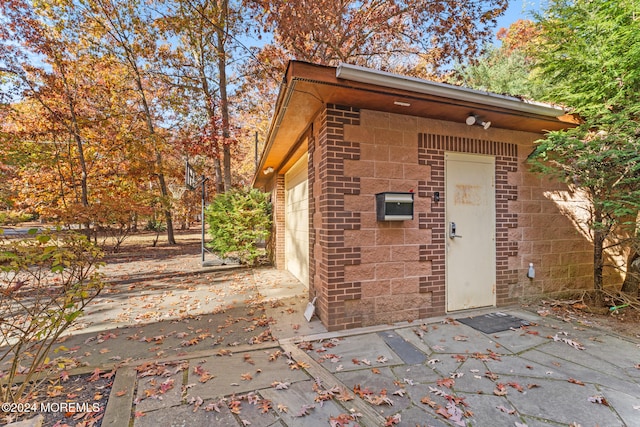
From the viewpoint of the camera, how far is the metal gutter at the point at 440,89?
9.28 ft

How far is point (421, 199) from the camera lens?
3738 mm

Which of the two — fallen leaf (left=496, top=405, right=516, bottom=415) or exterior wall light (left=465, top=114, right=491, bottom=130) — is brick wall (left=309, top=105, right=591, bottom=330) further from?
fallen leaf (left=496, top=405, right=516, bottom=415)

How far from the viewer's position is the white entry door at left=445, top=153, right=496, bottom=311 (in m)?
Answer: 3.91

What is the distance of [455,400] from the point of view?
208 centimetres

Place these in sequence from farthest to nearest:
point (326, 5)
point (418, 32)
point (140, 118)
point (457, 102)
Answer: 1. point (140, 118)
2. point (418, 32)
3. point (326, 5)
4. point (457, 102)

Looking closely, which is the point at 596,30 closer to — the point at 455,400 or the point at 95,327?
the point at 455,400

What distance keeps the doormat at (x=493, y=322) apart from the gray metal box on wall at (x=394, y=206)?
157 cm

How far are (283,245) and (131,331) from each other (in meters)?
4.49

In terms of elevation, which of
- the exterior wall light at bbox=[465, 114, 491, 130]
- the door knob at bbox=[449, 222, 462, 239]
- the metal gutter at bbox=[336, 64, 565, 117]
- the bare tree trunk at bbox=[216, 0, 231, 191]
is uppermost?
the bare tree trunk at bbox=[216, 0, 231, 191]

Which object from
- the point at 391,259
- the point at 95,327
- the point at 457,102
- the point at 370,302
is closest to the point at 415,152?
the point at 457,102

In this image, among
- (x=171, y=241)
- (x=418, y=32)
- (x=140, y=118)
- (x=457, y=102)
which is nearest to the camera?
(x=457, y=102)

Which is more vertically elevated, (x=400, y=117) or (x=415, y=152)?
(x=400, y=117)

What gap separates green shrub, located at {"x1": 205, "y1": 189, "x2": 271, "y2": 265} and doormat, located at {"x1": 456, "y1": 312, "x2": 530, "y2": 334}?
5475mm

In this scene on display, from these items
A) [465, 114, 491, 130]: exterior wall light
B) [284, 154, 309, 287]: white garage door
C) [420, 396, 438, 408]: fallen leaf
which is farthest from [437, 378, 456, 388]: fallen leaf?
[284, 154, 309, 287]: white garage door
